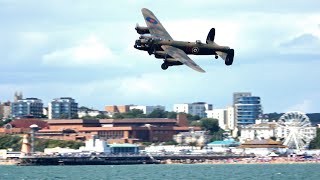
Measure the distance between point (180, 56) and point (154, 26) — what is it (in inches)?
387

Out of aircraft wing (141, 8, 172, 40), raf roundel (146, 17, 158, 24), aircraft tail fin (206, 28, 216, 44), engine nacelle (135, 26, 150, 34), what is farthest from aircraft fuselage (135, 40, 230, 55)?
raf roundel (146, 17, 158, 24)

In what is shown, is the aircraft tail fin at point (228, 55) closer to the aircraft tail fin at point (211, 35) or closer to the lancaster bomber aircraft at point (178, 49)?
the lancaster bomber aircraft at point (178, 49)

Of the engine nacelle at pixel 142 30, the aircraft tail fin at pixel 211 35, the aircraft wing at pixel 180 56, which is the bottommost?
the aircraft wing at pixel 180 56

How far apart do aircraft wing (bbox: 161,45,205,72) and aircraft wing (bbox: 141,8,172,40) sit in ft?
12.9

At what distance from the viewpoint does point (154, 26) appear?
273 feet

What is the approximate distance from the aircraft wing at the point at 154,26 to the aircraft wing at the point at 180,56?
12.9ft

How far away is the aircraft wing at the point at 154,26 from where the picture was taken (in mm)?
80588

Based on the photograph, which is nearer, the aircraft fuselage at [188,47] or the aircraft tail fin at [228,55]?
the aircraft tail fin at [228,55]

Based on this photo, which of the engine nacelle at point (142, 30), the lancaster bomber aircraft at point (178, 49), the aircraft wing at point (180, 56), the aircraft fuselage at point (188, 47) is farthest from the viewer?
the engine nacelle at point (142, 30)

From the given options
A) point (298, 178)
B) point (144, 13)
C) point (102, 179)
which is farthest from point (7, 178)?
point (144, 13)

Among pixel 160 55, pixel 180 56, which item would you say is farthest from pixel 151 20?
pixel 180 56

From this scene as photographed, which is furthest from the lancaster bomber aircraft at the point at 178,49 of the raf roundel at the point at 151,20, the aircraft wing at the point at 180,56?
the raf roundel at the point at 151,20

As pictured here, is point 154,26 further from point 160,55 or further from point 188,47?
point 160,55

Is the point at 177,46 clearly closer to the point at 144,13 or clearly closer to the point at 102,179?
the point at 144,13
